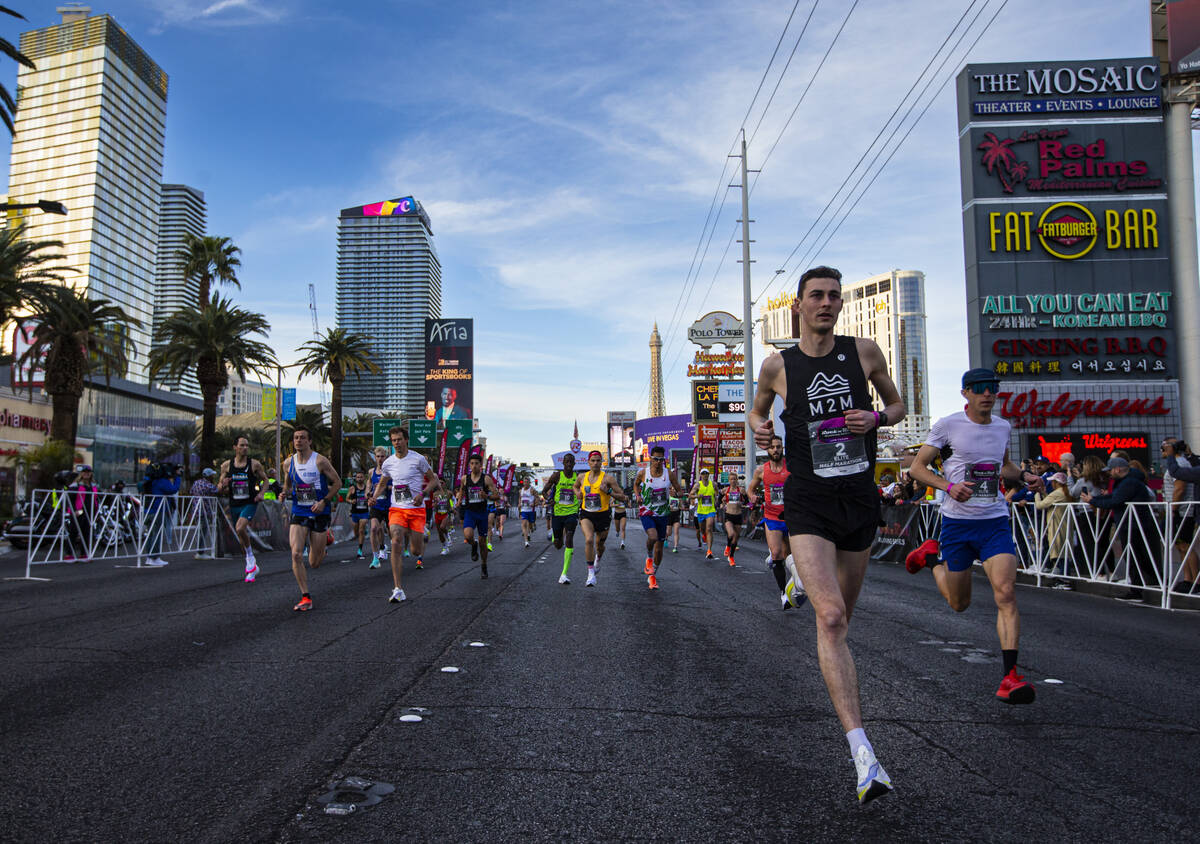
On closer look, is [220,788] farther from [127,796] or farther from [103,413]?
[103,413]

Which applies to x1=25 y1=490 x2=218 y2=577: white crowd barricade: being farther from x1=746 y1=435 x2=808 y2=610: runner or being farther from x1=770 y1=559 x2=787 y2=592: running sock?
x1=770 y1=559 x2=787 y2=592: running sock

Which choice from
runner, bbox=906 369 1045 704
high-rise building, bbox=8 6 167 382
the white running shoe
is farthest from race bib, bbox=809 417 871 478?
high-rise building, bbox=8 6 167 382

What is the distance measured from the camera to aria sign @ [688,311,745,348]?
63.4 m

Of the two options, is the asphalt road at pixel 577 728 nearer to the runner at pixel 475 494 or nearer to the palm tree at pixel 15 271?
the runner at pixel 475 494

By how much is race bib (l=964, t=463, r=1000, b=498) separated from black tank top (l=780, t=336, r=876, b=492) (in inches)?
64.6

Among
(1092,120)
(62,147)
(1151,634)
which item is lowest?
(1151,634)

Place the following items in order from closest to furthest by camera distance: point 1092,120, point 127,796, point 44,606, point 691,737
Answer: point 127,796, point 691,737, point 44,606, point 1092,120

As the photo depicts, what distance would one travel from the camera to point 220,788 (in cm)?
342

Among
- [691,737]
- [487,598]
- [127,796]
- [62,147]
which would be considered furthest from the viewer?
[62,147]

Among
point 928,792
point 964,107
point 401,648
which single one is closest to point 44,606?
point 401,648

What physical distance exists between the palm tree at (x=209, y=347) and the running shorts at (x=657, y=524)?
25.8 m

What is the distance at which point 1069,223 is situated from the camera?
28625mm

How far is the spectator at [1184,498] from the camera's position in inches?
396

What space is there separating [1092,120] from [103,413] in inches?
2100
